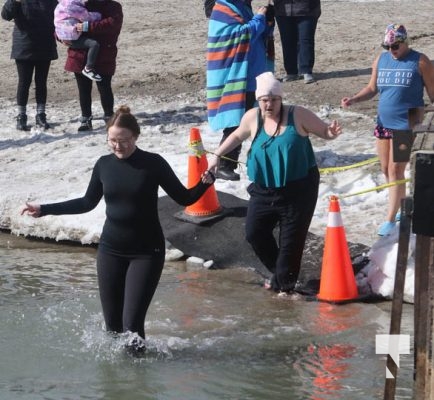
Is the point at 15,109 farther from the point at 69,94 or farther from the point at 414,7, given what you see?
the point at 414,7

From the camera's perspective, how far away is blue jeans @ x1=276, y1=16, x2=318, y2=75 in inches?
512

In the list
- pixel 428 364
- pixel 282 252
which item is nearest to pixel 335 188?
pixel 282 252

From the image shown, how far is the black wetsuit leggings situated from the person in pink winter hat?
5.46 meters

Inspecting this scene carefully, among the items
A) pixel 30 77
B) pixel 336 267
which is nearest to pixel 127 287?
pixel 336 267

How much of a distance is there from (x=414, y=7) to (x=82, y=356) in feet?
39.5

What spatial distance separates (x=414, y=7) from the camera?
17.6m

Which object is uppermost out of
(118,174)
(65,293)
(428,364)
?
(118,174)

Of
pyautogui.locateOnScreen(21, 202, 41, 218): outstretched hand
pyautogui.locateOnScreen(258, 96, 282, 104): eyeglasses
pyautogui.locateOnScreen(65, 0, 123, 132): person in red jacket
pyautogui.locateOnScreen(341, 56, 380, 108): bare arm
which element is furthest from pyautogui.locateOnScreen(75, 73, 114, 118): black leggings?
pyautogui.locateOnScreen(21, 202, 41, 218): outstretched hand

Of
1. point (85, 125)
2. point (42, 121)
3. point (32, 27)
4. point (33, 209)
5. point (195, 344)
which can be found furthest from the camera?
point (42, 121)

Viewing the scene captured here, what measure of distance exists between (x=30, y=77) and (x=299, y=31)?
10.6ft

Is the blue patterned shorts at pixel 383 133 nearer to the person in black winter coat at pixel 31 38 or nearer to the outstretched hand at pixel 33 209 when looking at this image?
the outstretched hand at pixel 33 209

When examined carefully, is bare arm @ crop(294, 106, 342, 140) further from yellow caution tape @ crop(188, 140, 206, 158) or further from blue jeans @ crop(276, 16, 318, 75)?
blue jeans @ crop(276, 16, 318, 75)

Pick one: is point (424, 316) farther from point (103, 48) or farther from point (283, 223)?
point (103, 48)

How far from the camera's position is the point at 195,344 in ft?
23.7
